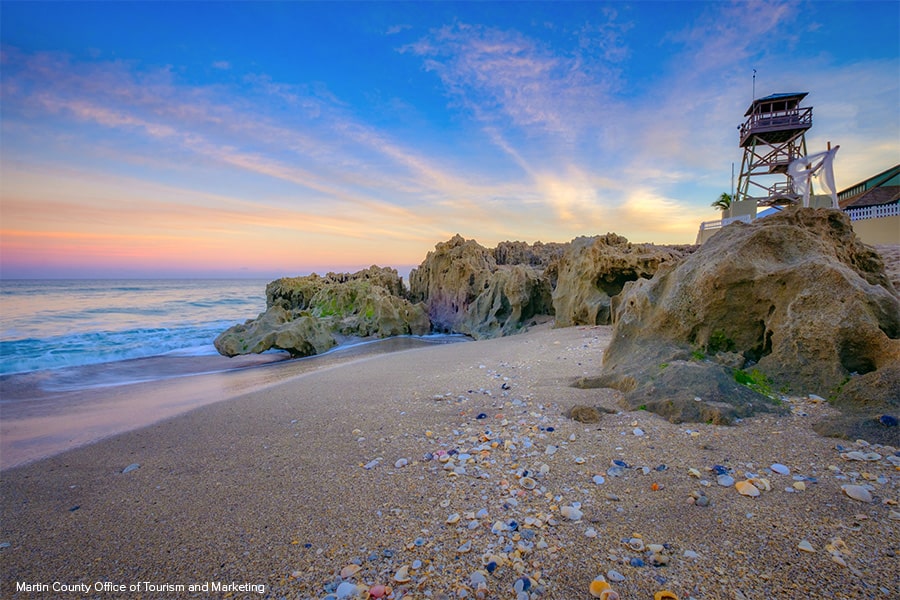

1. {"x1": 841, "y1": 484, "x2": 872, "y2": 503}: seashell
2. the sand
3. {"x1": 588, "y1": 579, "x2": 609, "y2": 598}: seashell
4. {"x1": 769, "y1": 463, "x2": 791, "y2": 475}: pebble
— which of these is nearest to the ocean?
the sand

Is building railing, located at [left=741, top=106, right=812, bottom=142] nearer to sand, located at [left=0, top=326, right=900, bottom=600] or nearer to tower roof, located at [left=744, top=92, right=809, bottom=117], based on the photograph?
tower roof, located at [left=744, top=92, right=809, bottom=117]

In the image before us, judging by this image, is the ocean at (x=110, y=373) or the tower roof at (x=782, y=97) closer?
the ocean at (x=110, y=373)

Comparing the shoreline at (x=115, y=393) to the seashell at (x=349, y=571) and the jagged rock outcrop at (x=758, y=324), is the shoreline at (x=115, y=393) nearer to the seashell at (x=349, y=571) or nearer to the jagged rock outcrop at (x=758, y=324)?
the seashell at (x=349, y=571)

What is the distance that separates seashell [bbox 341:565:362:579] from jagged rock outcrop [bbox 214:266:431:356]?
1264cm

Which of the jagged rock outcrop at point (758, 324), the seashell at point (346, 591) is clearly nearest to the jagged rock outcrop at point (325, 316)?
the jagged rock outcrop at point (758, 324)

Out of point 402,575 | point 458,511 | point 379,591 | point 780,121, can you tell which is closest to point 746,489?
point 458,511

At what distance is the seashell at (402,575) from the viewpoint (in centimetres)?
212

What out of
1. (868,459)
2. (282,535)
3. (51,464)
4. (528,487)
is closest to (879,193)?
(868,459)

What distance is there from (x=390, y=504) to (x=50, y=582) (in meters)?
2.08

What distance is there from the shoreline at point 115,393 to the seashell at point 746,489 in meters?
7.11

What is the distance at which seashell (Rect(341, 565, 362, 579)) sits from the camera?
2.19 m

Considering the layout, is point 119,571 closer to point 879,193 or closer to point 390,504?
point 390,504

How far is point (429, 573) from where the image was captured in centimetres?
215

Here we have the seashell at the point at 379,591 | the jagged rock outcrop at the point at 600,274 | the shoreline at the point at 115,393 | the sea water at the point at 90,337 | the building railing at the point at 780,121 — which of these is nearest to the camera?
the seashell at the point at 379,591
